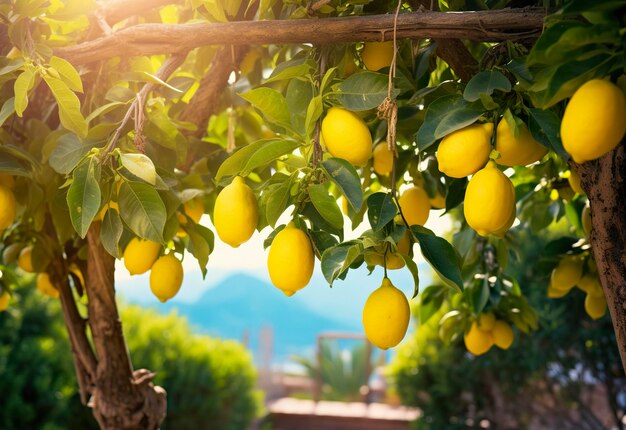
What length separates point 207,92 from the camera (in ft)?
3.85

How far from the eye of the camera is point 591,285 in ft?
4.01

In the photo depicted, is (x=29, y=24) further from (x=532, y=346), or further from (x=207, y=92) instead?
(x=532, y=346)

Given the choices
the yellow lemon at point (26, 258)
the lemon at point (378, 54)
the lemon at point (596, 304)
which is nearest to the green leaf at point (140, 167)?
the lemon at point (378, 54)

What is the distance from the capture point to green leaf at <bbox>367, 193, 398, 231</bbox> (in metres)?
0.70

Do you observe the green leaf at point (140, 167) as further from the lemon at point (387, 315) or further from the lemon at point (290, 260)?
the lemon at point (387, 315)

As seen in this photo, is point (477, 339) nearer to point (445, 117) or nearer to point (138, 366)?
point (445, 117)

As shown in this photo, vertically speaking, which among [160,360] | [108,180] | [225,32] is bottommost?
[160,360]

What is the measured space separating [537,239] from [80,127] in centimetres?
290

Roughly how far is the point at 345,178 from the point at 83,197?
304 mm

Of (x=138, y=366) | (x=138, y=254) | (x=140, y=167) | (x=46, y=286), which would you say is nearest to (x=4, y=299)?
(x=46, y=286)

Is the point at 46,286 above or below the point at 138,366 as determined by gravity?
above

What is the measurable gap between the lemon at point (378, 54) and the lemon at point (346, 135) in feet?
0.50

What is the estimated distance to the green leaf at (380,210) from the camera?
2.29ft

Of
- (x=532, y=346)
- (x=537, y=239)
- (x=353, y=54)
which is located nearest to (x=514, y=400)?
(x=532, y=346)
